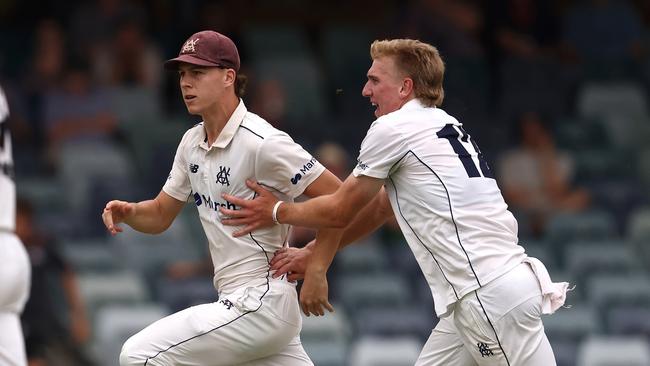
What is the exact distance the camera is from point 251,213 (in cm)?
739

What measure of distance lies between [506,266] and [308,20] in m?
11.1

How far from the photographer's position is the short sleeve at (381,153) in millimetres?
7270

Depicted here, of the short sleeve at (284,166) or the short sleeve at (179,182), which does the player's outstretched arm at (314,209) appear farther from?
the short sleeve at (179,182)

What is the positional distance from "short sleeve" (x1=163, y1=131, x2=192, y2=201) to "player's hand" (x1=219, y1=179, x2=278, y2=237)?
505 millimetres

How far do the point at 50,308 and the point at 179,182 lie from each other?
4809 millimetres

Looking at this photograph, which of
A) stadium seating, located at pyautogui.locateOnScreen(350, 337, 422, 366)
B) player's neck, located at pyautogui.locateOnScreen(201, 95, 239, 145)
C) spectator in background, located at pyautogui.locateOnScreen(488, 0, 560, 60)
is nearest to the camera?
player's neck, located at pyautogui.locateOnScreen(201, 95, 239, 145)

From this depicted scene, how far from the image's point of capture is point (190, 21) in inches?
656

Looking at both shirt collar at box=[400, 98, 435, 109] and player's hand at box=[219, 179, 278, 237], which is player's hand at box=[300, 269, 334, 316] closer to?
player's hand at box=[219, 179, 278, 237]

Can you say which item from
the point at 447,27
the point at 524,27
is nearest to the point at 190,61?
the point at 447,27

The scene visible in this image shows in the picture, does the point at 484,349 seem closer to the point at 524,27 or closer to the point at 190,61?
the point at 190,61

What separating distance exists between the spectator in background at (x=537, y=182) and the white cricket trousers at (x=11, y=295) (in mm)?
7073

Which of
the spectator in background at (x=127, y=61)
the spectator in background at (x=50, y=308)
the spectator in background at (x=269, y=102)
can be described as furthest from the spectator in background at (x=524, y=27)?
the spectator in background at (x=50, y=308)

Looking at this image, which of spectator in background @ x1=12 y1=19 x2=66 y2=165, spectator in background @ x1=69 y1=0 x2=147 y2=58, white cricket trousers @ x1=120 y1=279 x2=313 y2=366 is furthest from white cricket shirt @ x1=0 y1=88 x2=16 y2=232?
spectator in background @ x1=69 y1=0 x2=147 y2=58

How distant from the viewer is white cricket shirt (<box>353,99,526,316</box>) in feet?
23.7
